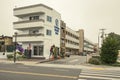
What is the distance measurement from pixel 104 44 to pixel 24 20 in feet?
65.3

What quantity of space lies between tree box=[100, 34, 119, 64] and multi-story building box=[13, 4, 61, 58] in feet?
44.3

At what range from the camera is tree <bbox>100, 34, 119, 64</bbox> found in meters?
36.8

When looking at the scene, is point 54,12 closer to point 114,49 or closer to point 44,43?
point 44,43

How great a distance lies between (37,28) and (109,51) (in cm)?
1698

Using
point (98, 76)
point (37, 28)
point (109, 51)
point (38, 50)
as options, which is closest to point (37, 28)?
point (37, 28)

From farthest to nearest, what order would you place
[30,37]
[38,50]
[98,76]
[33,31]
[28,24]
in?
[33,31], [28,24], [38,50], [30,37], [98,76]

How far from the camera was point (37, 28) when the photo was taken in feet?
154

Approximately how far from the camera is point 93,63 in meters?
35.4

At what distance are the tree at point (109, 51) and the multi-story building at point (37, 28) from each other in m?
13.5

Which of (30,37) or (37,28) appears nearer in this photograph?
(30,37)

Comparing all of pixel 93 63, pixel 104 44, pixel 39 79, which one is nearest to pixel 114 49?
pixel 104 44

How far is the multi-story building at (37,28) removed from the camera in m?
45.8

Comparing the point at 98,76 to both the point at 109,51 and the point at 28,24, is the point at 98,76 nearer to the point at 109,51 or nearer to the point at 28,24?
the point at 109,51

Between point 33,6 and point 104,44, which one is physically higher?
point 33,6
